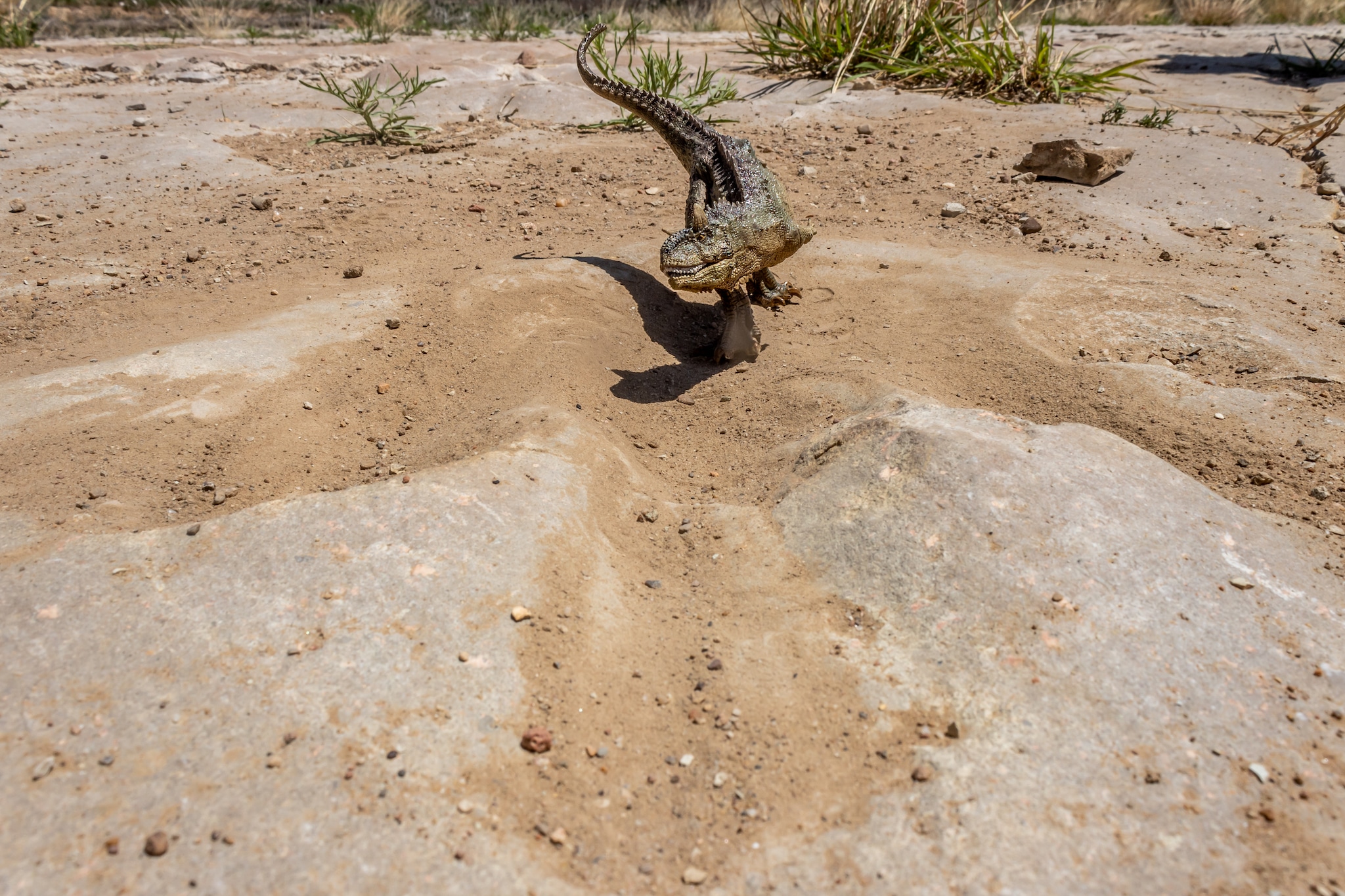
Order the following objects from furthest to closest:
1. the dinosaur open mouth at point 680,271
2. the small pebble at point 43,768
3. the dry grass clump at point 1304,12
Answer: the dry grass clump at point 1304,12 < the dinosaur open mouth at point 680,271 < the small pebble at point 43,768

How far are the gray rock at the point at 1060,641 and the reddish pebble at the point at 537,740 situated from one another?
1.99 feet

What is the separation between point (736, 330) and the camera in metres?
3.83

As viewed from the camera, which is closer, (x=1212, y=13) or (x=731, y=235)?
(x=731, y=235)

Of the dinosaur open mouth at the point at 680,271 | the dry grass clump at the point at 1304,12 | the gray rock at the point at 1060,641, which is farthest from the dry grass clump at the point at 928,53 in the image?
the dry grass clump at the point at 1304,12

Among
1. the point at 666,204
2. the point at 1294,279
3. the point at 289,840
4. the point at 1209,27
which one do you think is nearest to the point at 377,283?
the point at 666,204

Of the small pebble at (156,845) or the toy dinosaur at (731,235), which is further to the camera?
the toy dinosaur at (731,235)

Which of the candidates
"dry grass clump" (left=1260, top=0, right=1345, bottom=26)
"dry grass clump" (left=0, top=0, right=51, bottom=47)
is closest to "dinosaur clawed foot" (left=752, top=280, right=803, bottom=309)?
"dry grass clump" (left=0, top=0, right=51, bottom=47)

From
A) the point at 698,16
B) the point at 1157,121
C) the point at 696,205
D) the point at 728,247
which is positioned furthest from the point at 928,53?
the point at 698,16

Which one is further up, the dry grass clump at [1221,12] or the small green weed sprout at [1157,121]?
the dry grass clump at [1221,12]

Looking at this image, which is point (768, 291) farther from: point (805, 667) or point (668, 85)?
point (668, 85)

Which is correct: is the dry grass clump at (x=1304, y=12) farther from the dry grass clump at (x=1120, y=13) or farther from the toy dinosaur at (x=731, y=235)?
the toy dinosaur at (x=731, y=235)

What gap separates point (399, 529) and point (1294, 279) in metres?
4.30

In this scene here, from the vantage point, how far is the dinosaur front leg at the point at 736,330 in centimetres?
383

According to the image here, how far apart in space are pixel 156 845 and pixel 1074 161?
570 cm
